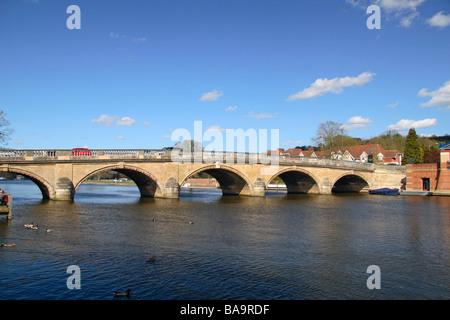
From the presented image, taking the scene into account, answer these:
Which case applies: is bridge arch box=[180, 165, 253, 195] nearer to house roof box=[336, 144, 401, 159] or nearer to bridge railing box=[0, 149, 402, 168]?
bridge railing box=[0, 149, 402, 168]

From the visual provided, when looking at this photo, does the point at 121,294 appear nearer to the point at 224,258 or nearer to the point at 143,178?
the point at 224,258

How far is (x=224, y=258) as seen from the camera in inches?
583

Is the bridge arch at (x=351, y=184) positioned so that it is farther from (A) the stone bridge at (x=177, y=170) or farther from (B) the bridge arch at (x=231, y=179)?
(B) the bridge arch at (x=231, y=179)

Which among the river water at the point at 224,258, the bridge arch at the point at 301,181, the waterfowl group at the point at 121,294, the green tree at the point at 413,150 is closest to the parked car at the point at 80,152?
the river water at the point at 224,258

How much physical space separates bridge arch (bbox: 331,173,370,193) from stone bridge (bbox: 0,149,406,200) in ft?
0.55

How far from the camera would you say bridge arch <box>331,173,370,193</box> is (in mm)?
62031

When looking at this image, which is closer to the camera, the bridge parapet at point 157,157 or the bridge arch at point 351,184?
the bridge parapet at point 157,157

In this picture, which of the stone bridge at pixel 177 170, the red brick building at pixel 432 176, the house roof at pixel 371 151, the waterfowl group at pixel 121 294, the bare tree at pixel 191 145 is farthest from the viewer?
the bare tree at pixel 191 145

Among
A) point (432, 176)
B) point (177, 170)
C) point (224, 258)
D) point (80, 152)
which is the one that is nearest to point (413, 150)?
point (432, 176)

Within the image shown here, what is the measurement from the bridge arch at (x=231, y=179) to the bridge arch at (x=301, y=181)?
19.7 ft

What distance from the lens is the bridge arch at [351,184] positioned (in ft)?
204

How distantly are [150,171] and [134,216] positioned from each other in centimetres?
1321

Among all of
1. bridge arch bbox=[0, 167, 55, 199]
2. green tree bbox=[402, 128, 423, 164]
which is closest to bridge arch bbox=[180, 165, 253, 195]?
bridge arch bbox=[0, 167, 55, 199]
